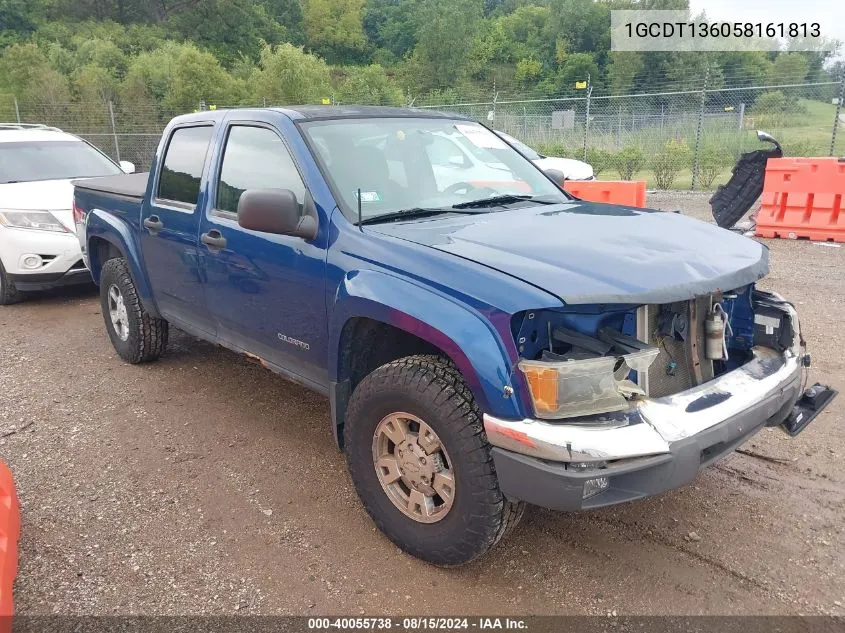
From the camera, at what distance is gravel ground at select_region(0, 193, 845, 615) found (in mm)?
2656

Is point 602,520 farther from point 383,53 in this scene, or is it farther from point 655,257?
point 383,53

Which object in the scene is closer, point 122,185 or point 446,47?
point 122,185

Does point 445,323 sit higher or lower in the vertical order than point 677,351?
higher

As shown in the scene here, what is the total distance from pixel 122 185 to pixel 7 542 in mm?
3298

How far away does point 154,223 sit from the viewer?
440 cm

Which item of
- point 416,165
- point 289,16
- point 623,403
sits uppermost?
point 289,16

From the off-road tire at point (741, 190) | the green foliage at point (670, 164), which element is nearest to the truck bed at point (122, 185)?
the off-road tire at point (741, 190)

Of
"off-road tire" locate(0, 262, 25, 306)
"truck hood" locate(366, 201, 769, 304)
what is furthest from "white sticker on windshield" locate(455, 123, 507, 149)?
"off-road tire" locate(0, 262, 25, 306)

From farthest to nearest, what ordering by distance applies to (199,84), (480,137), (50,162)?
(199,84) < (50,162) < (480,137)

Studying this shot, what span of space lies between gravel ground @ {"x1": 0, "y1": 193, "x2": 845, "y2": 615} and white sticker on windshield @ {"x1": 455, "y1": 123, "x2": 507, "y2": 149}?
81.6 inches

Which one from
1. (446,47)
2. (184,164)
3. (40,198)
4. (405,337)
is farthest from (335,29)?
(405,337)

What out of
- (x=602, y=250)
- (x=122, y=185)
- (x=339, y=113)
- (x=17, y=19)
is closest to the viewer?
(x=602, y=250)

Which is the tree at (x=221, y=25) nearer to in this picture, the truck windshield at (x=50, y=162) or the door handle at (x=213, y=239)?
the truck windshield at (x=50, y=162)

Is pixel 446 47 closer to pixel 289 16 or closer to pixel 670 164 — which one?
pixel 289 16
